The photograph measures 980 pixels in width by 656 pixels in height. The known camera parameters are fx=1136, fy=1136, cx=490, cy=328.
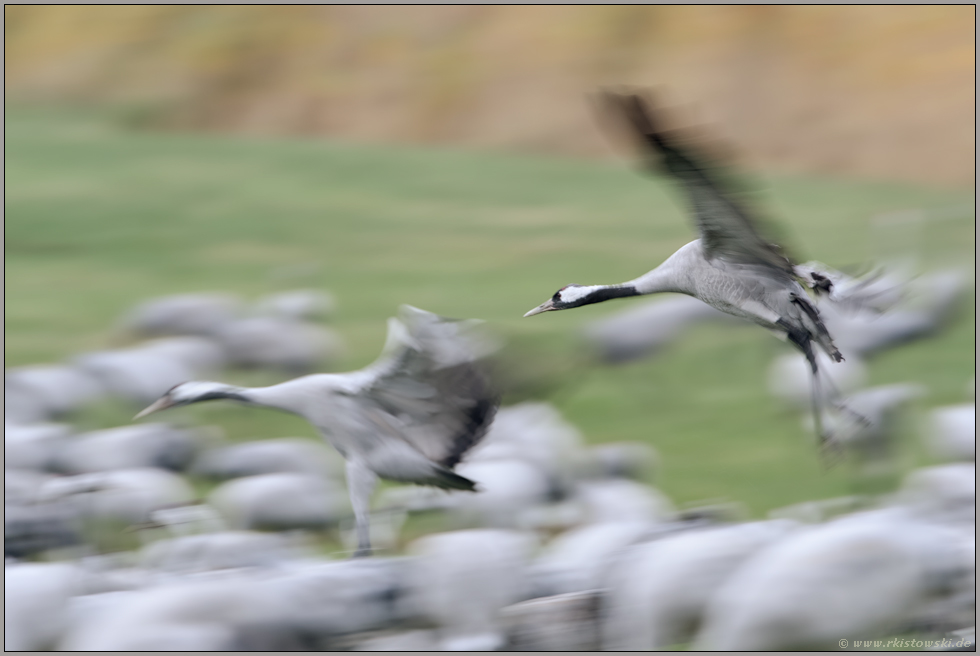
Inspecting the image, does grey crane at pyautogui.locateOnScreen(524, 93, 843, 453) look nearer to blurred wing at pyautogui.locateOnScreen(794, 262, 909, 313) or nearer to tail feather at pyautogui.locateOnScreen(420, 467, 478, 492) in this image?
blurred wing at pyautogui.locateOnScreen(794, 262, 909, 313)

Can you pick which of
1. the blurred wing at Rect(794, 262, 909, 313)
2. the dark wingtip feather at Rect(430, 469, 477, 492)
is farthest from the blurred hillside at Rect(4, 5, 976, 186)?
the dark wingtip feather at Rect(430, 469, 477, 492)

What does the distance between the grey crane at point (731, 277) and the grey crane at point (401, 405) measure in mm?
252

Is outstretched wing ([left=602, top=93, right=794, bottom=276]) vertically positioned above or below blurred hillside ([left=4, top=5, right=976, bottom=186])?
below

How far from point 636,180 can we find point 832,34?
2.35 m

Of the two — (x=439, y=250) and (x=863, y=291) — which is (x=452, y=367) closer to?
(x=863, y=291)

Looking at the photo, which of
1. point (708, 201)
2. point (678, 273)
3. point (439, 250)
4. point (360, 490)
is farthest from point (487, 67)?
Result: point (708, 201)

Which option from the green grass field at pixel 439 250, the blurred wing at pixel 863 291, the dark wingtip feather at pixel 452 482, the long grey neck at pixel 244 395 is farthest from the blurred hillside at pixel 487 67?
the long grey neck at pixel 244 395

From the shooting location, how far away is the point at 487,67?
934 cm

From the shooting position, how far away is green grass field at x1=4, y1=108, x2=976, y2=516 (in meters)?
3.98

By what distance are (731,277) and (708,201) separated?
255 mm

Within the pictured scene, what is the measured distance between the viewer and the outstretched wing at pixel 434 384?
2113 millimetres

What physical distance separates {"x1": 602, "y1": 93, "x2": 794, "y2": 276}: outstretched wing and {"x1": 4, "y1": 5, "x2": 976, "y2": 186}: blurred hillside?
6695 millimetres

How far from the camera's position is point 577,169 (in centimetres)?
818

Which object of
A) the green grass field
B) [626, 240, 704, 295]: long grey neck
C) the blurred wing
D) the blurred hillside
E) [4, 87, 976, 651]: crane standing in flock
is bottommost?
[4, 87, 976, 651]: crane standing in flock
